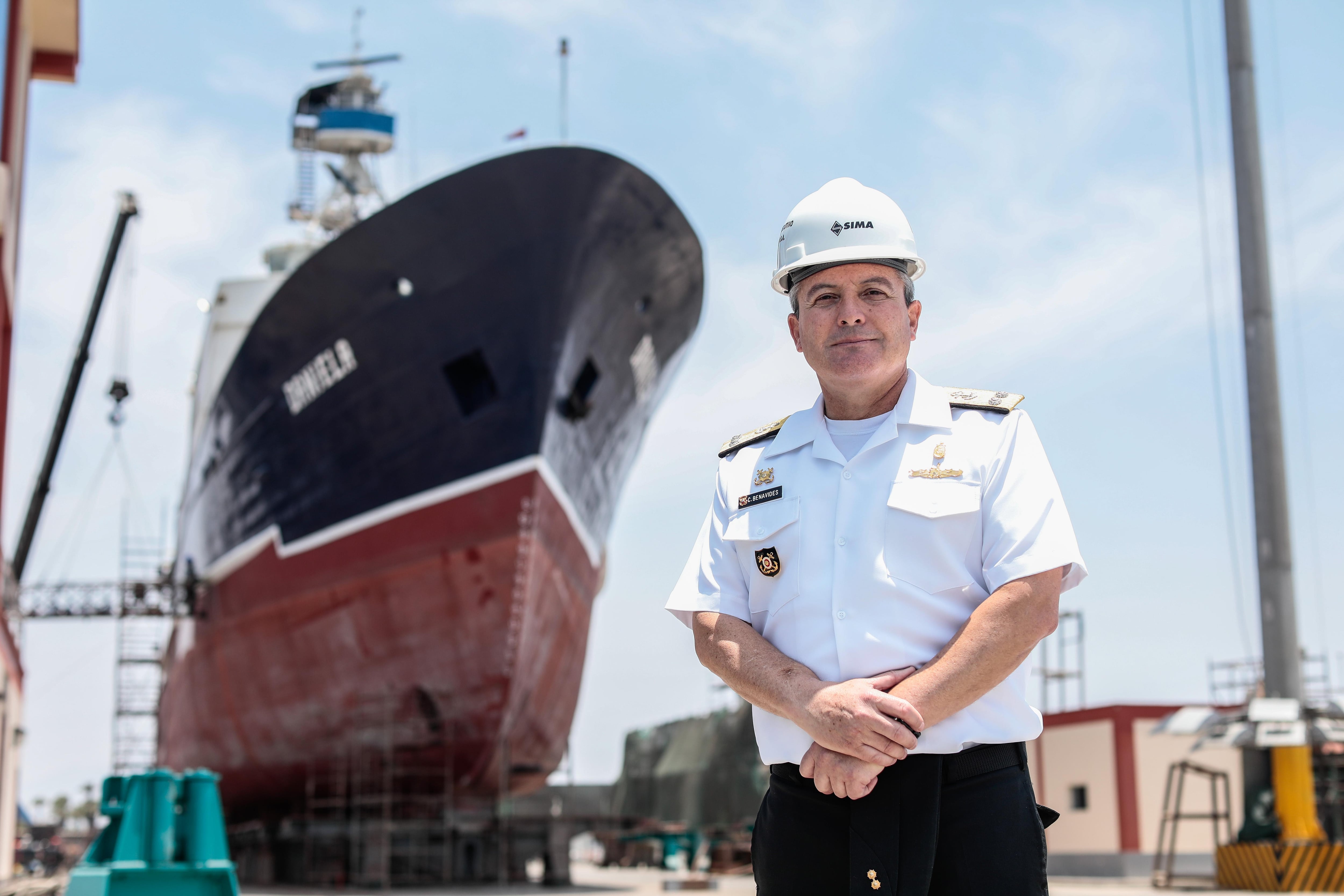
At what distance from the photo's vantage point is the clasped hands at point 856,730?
1810 mm

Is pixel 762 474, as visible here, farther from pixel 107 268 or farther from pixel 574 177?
pixel 107 268

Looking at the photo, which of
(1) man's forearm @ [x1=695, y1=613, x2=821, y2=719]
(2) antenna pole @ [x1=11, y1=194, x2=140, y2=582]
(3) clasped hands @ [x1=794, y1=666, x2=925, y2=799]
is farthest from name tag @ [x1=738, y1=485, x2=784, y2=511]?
(2) antenna pole @ [x1=11, y1=194, x2=140, y2=582]

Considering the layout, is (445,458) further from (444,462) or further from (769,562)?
(769,562)

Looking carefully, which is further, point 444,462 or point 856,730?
point 444,462

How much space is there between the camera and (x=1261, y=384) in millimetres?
15312

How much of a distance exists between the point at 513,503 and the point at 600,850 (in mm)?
22932

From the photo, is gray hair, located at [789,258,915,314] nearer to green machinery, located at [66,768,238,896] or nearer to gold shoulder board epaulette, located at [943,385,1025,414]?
gold shoulder board epaulette, located at [943,385,1025,414]

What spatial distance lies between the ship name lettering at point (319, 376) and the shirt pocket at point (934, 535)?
38.4 feet

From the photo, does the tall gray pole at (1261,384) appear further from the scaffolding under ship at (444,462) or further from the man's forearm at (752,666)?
the man's forearm at (752,666)

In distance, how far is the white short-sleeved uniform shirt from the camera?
1.92 m

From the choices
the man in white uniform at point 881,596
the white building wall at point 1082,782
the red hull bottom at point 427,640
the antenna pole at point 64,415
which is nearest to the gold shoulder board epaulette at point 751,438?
the man in white uniform at point 881,596

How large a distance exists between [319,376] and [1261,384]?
36.2ft

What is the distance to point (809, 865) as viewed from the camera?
194 centimetres

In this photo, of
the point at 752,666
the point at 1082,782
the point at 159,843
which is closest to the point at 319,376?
the point at 159,843
